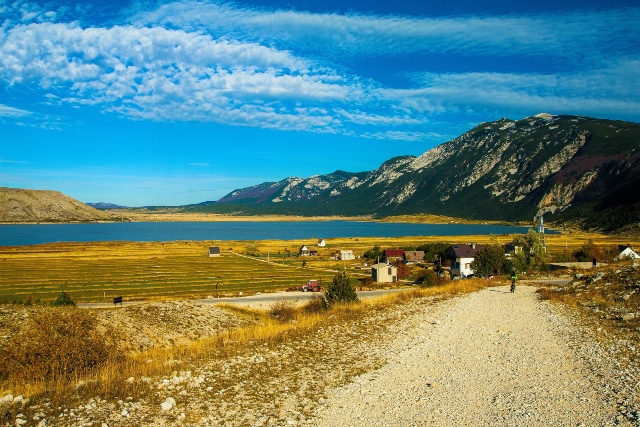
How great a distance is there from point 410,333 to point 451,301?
36.2 ft

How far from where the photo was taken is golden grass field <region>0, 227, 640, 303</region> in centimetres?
6034

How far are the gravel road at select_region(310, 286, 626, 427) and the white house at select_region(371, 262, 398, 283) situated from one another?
52.0 metres

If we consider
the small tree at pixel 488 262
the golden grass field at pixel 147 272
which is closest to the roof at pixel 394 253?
the golden grass field at pixel 147 272

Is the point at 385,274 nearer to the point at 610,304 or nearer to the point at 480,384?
the point at 610,304

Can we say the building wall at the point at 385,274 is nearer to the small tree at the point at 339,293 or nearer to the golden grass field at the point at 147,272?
the golden grass field at the point at 147,272

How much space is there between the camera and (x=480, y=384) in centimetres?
1202

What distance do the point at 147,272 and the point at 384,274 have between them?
141ft

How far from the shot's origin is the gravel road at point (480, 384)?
31.9 feet

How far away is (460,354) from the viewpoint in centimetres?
1530

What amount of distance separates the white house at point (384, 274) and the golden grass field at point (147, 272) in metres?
8.43

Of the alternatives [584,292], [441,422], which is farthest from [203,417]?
[584,292]

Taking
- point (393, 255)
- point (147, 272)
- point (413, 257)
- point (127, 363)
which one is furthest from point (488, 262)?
point (147, 272)

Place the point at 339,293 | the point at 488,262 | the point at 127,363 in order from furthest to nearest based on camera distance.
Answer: the point at 488,262 → the point at 339,293 → the point at 127,363

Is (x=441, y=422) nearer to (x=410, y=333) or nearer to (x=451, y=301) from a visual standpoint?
Answer: (x=410, y=333)
